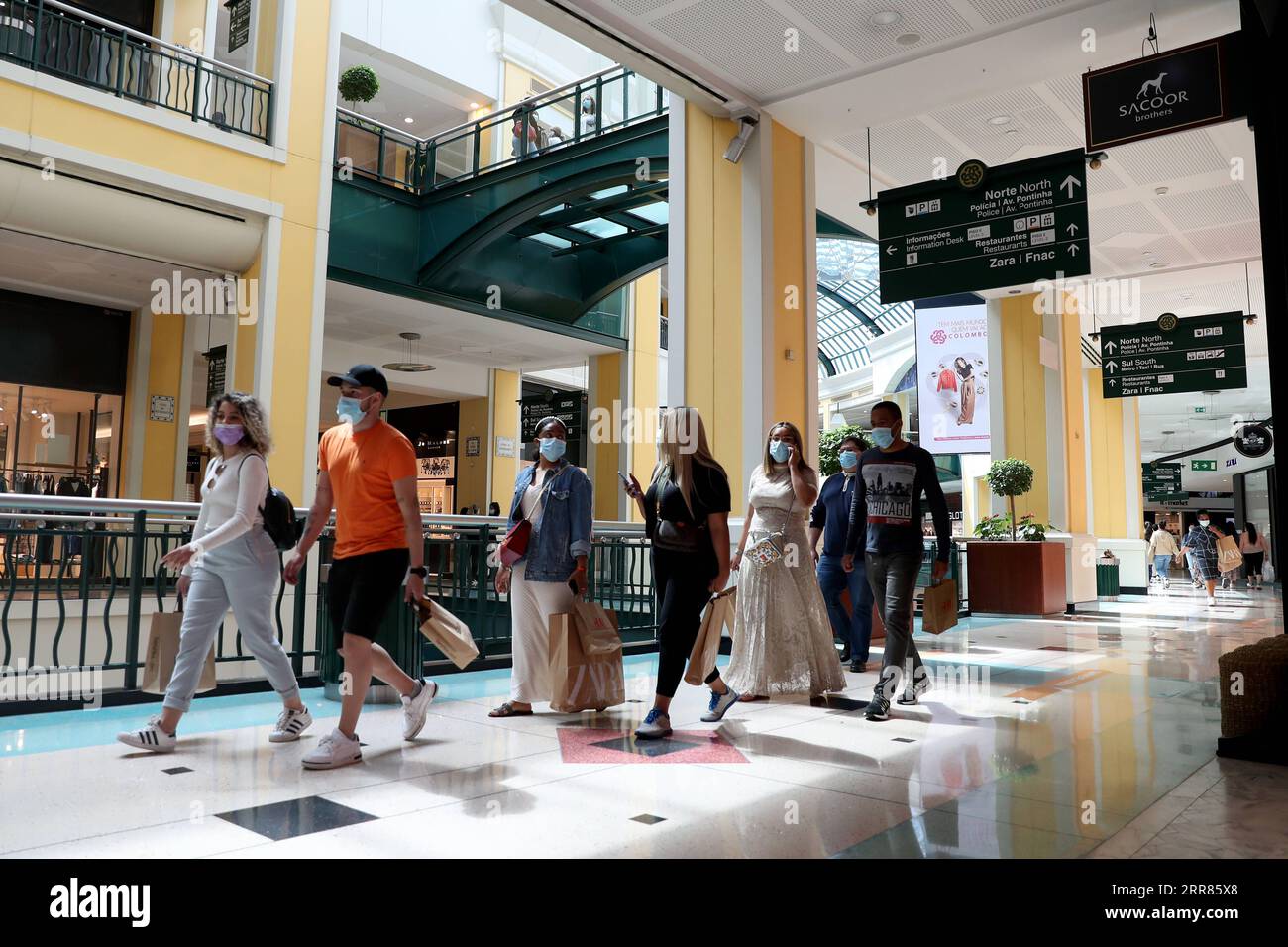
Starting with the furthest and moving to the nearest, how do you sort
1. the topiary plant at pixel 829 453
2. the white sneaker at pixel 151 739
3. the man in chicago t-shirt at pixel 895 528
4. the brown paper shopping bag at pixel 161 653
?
the topiary plant at pixel 829 453 → the man in chicago t-shirt at pixel 895 528 → the brown paper shopping bag at pixel 161 653 → the white sneaker at pixel 151 739

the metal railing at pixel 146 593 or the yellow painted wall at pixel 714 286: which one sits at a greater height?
the yellow painted wall at pixel 714 286

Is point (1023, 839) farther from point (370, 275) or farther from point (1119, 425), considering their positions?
point (1119, 425)

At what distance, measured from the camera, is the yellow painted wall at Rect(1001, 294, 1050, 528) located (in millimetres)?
13180

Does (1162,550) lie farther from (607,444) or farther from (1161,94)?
(1161,94)

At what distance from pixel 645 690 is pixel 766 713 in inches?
37.1

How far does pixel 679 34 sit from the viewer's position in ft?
21.1

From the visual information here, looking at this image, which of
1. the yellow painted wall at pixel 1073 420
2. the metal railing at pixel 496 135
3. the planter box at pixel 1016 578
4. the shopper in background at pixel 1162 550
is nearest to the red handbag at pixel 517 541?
the metal railing at pixel 496 135

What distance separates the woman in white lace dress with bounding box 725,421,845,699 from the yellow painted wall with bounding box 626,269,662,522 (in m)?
11.5

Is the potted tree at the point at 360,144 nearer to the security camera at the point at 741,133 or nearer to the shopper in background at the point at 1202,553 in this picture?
the security camera at the point at 741,133

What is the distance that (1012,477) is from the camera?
11984 millimetres

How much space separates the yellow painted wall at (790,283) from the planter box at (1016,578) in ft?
17.3

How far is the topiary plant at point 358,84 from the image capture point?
45.2ft

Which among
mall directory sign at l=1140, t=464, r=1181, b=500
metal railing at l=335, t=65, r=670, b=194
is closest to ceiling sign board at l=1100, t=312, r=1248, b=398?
metal railing at l=335, t=65, r=670, b=194

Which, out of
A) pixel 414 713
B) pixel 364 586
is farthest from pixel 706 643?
pixel 364 586
